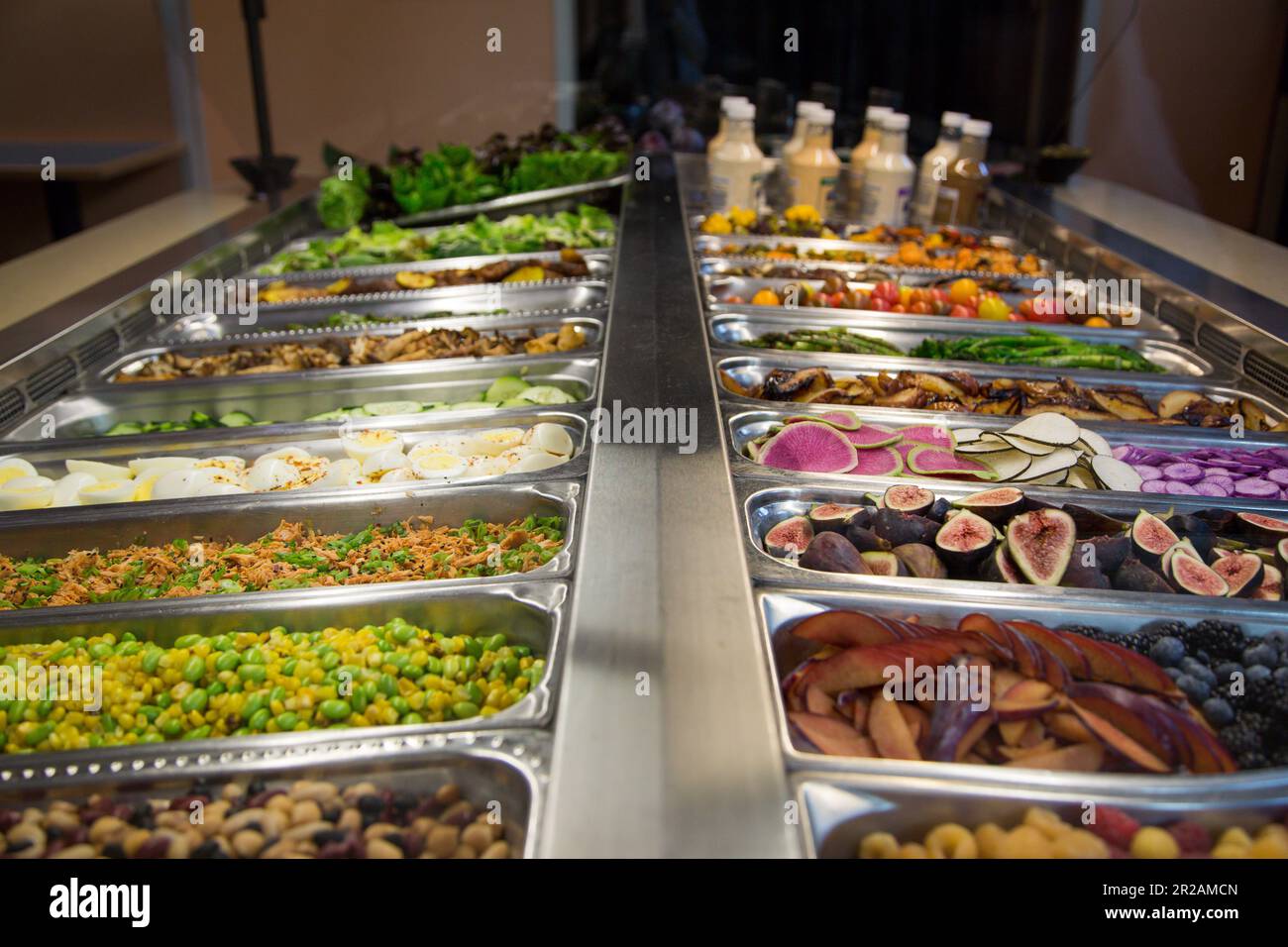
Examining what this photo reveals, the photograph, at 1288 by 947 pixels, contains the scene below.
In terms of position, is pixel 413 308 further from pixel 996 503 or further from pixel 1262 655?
pixel 1262 655

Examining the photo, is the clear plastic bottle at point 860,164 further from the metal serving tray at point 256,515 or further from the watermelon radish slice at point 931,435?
the metal serving tray at point 256,515

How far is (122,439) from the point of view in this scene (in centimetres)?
268

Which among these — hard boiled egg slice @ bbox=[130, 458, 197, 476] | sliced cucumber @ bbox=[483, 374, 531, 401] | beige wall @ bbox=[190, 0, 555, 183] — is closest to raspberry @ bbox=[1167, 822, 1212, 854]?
sliced cucumber @ bbox=[483, 374, 531, 401]

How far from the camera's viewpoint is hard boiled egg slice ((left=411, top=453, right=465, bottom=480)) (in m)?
2.45

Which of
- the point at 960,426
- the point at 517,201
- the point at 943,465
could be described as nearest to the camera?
the point at 943,465

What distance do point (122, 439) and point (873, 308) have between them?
8.68 feet

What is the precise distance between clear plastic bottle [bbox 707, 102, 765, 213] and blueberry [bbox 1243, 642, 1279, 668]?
3460 millimetres

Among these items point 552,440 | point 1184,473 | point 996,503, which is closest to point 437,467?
point 552,440

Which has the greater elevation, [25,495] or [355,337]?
[355,337]

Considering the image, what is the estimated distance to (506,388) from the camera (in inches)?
119

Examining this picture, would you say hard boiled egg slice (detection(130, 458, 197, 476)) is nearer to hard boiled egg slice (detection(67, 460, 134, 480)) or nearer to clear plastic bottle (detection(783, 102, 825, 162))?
hard boiled egg slice (detection(67, 460, 134, 480))

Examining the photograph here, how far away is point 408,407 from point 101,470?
2.91 feet

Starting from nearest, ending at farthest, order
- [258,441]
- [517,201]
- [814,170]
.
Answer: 1. [258,441]
2. [814,170]
3. [517,201]
